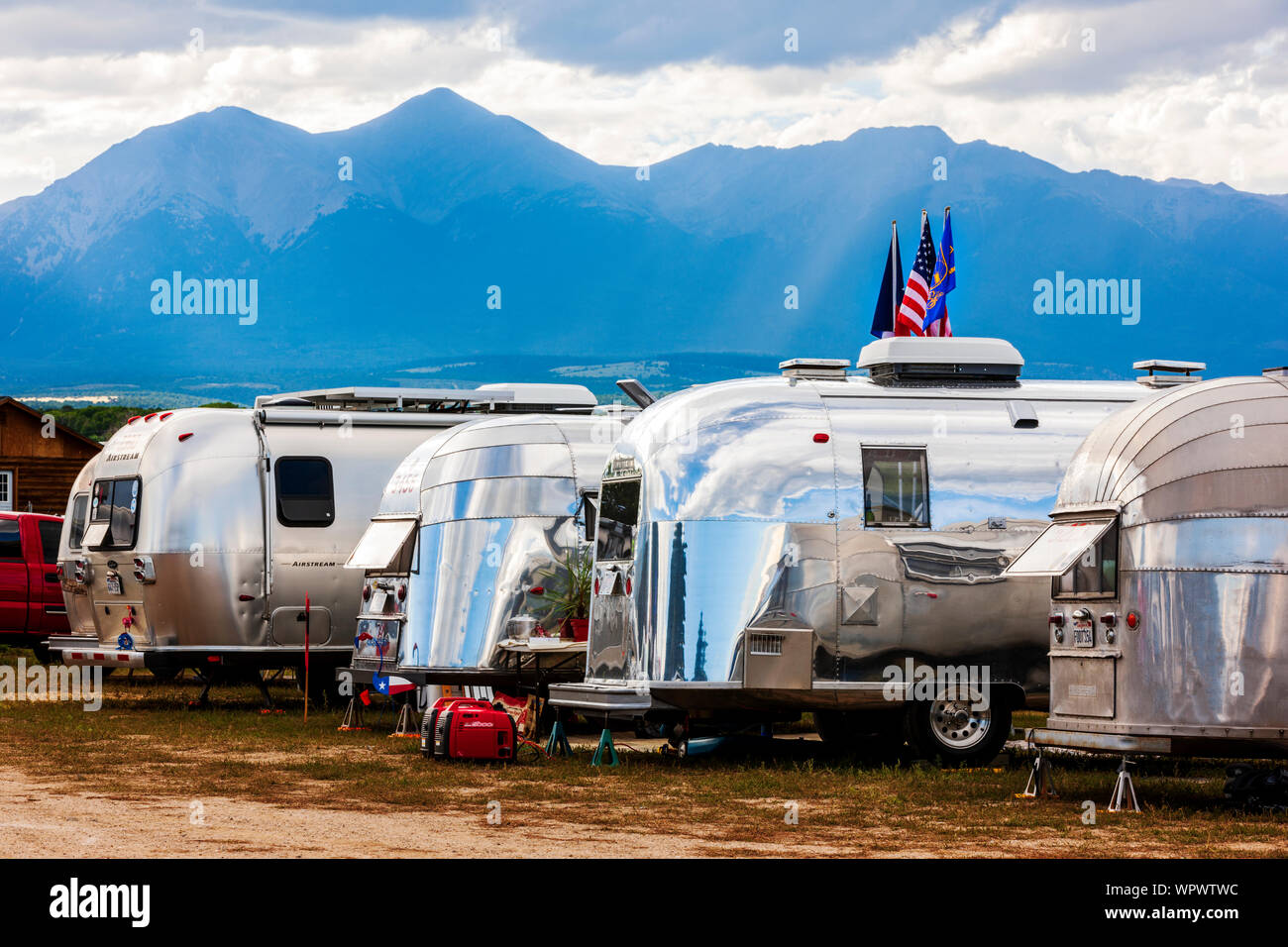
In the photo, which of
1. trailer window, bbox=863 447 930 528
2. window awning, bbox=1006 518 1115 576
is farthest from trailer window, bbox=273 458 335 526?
window awning, bbox=1006 518 1115 576

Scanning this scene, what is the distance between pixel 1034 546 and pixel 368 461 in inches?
406

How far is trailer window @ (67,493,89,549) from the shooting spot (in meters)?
20.9

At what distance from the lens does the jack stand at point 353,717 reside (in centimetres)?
1848

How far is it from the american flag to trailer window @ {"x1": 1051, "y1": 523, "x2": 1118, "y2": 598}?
38.5 ft

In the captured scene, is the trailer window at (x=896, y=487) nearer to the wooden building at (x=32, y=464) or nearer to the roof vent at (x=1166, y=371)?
the roof vent at (x=1166, y=371)

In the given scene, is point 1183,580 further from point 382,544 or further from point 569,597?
point 382,544

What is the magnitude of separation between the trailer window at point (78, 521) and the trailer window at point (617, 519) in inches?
336

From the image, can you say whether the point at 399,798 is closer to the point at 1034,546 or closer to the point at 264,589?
the point at 1034,546

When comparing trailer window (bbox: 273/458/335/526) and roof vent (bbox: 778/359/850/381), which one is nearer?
roof vent (bbox: 778/359/850/381)

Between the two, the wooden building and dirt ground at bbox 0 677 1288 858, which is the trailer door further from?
the wooden building

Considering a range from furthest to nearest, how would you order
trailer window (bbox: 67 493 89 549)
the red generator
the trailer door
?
the trailer door → trailer window (bbox: 67 493 89 549) → the red generator

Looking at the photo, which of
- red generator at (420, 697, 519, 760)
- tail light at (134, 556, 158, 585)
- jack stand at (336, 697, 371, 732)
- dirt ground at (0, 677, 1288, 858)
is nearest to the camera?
dirt ground at (0, 677, 1288, 858)

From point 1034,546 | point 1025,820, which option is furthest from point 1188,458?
point 1025,820
